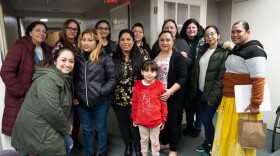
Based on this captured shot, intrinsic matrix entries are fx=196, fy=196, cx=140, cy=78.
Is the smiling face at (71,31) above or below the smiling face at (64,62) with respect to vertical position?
above

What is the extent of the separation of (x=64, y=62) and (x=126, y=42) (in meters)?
0.64

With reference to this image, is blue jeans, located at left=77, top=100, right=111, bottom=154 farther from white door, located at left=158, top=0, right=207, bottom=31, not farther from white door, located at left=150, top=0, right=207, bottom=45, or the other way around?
white door, located at left=158, top=0, right=207, bottom=31

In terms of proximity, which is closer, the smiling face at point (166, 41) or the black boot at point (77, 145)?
the smiling face at point (166, 41)

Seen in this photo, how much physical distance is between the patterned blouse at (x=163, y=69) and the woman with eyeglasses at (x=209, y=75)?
1.39 feet

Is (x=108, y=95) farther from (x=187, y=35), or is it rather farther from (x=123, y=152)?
(x=187, y=35)

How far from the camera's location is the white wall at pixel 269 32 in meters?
2.74

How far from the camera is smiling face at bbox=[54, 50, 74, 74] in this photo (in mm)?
1574

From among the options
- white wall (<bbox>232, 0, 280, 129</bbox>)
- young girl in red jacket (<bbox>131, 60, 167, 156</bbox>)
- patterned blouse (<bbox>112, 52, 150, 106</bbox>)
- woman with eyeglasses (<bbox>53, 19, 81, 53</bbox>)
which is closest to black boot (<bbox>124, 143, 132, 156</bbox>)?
young girl in red jacket (<bbox>131, 60, 167, 156</bbox>)

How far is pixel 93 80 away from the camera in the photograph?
6.07 ft

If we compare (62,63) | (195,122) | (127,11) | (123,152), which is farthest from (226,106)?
(127,11)

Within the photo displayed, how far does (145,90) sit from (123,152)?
96 cm

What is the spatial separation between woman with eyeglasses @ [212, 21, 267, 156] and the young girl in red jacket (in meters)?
0.57

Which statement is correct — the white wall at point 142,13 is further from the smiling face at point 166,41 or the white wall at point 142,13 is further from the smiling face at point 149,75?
the smiling face at point 149,75

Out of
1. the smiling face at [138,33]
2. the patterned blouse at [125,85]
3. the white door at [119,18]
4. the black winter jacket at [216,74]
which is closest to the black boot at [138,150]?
the patterned blouse at [125,85]
